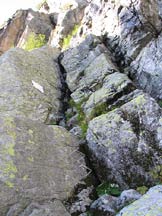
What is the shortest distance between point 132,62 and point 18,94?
6854 mm

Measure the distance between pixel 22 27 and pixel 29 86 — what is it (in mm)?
20639

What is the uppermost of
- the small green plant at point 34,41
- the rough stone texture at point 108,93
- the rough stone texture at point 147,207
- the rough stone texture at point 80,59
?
the small green plant at point 34,41

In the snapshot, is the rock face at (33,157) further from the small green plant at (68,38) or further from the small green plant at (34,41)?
the small green plant at (34,41)

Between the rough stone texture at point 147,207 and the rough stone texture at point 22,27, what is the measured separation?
91.7 ft

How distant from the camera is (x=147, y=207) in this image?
8.73m

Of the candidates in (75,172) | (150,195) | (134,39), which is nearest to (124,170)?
(75,172)

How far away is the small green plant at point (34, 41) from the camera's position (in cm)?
3242

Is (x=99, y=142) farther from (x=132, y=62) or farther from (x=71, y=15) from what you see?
(x=71, y=15)

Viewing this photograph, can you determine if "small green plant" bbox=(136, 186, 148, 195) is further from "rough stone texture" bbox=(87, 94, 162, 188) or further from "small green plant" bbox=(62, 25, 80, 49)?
"small green plant" bbox=(62, 25, 80, 49)

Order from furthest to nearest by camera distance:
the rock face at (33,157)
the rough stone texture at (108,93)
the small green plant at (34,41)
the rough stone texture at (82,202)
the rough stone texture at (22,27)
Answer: the rough stone texture at (22,27), the small green plant at (34,41), the rough stone texture at (108,93), the rough stone texture at (82,202), the rock face at (33,157)

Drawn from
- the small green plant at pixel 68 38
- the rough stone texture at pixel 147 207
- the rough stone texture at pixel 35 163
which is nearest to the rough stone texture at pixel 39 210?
the rough stone texture at pixel 35 163

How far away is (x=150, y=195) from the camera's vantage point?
9.47 meters

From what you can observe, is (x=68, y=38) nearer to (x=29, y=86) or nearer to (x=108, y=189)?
(x=29, y=86)

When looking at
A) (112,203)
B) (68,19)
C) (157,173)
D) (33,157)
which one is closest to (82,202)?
A: (112,203)
